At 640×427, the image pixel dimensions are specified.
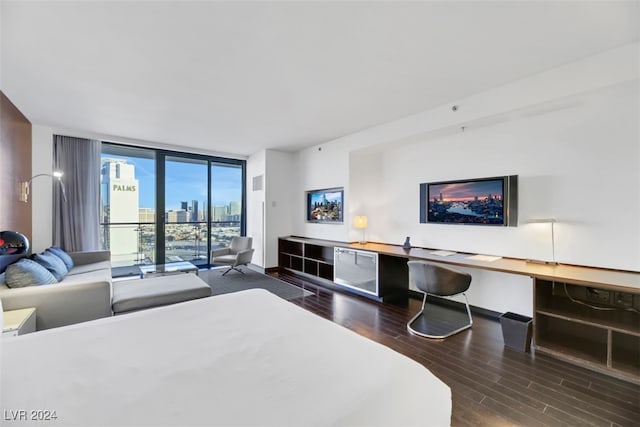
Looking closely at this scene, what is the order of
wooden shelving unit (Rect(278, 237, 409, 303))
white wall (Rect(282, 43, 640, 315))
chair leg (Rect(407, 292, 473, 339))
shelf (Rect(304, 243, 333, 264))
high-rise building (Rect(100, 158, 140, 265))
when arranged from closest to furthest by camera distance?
1. white wall (Rect(282, 43, 640, 315))
2. chair leg (Rect(407, 292, 473, 339))
3. wooden shelving unit (Rect(278, 237, 409, 303))
4. high-rise building (Rect(100, 158, 140, 265))
5. shelf (Rect(304, 243, 333, 264))

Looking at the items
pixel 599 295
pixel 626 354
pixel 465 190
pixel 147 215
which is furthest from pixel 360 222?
pixel 147 215

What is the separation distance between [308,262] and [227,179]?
2922 millimetres

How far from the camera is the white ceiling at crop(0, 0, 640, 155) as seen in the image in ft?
6.10

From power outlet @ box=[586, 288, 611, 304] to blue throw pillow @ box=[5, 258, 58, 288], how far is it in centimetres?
527

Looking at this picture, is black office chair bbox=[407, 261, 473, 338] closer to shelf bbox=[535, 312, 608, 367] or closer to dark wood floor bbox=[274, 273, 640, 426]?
dark wood floor bbox=[274, 273, 640, 426]

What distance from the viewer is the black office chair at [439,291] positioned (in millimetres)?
2875

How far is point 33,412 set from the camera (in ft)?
3.01

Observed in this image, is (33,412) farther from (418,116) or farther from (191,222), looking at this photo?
(191,222)

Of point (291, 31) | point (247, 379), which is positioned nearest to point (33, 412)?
point (247, 379)

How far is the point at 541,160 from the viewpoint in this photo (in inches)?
115

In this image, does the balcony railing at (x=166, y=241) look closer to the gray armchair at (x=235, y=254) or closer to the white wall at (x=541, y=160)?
the gray armchair at (x=235, y=254)

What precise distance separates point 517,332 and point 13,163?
6025 millimetres

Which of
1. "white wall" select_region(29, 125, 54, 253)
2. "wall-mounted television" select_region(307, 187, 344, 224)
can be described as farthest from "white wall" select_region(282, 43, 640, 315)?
"white wall" select_region(29, 125, 54, 253)

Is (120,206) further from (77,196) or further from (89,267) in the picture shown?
(89,267)
